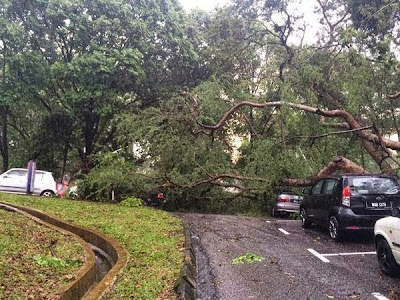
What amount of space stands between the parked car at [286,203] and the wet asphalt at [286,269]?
5.64 metres

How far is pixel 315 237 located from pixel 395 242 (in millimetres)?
4106

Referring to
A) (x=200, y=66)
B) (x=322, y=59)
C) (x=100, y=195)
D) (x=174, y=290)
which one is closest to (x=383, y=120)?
(x=322, y=59)

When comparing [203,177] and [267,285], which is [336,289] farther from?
[203,177]

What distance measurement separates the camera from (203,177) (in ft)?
57.9

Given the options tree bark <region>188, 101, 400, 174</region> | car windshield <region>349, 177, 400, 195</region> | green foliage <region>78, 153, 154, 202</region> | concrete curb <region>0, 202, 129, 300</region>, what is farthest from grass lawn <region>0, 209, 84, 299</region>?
tree bark <region>188, 101, 400, 174</region>

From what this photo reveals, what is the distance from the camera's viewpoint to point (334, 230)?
31.2ft

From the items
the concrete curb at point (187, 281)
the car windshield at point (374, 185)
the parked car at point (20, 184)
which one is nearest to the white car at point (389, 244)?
the car windshield at point (374, 185)

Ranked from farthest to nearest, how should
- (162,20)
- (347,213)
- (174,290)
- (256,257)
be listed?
(162,20) < (347,213) < (256,257) < (174,290)

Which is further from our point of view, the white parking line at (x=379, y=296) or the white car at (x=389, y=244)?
the white car at (x=389, y=244)

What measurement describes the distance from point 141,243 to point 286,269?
10.1 ft

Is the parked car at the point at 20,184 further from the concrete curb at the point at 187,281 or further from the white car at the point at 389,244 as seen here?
the white car at the point at 389,244

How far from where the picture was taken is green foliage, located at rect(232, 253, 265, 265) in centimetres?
737

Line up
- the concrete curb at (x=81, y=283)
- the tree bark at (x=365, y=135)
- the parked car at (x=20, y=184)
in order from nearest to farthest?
the concrete curb at (x=81, y=283)
the tree bark at (x=365, y=135)
the parked car at (x=20, y=184)

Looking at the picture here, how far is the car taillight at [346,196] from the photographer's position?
29.8ft
